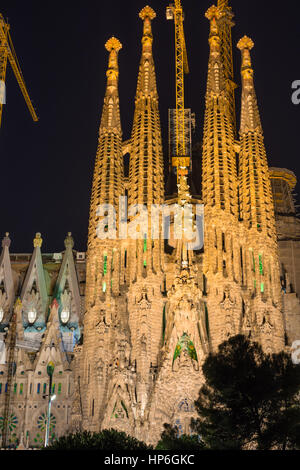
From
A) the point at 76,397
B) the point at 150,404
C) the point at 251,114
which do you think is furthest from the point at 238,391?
the point at 251,114

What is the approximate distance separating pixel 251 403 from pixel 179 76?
45031mm

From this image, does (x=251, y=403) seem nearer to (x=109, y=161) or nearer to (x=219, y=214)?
(x=219, y=214)

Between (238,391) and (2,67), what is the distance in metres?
48.6

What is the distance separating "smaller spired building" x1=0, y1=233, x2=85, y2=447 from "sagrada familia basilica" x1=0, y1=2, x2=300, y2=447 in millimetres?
107

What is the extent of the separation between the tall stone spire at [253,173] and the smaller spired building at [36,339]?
1863 centimetres

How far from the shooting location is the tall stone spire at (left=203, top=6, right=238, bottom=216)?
181 ft

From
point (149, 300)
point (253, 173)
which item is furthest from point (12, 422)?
point (253, 173)

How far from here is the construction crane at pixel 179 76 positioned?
213 ft

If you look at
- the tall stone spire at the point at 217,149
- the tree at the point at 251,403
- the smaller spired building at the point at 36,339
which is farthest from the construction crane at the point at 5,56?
the tree at the point at 251,403

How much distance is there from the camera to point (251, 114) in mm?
60188

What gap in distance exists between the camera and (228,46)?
75188mm

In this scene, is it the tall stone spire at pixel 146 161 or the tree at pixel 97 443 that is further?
the tall stone spire at pixel 146 161

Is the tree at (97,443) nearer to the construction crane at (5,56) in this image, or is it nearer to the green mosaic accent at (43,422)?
the green mosaic accent at (43,422)

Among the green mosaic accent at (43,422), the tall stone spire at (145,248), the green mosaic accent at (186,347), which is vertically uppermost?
the tall stone spire at (145,248)
